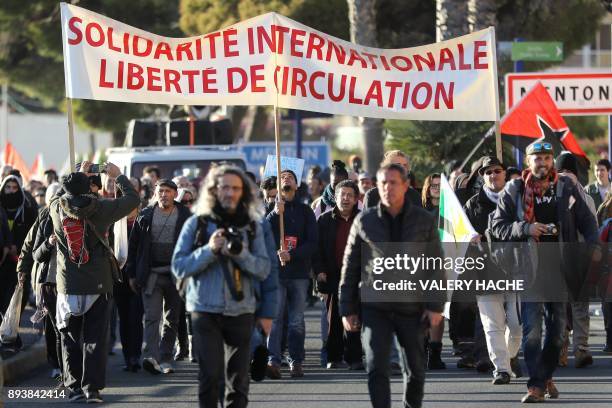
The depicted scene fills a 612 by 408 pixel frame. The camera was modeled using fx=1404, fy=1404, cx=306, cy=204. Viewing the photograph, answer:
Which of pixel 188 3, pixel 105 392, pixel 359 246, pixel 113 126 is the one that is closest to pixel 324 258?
pixel 105 392

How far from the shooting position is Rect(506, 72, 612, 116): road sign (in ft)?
56.5

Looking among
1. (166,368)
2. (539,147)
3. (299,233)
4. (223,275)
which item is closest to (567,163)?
(299,233)

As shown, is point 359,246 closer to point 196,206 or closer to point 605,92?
point 196,206

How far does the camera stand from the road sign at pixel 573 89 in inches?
679

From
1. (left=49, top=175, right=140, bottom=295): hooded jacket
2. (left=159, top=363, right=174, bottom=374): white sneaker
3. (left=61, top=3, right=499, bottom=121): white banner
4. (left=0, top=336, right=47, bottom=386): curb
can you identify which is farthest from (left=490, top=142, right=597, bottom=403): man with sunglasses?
(left=0, top=336, right=47, bottom=386): curb

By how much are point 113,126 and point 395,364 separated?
25.3 meters

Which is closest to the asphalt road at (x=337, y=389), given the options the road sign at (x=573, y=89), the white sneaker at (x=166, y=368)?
the white sneaker at (x=166, y=368)

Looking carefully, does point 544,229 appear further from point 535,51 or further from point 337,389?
point 535,51

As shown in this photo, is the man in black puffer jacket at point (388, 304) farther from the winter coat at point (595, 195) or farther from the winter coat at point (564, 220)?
the winter coat at point (595, 195)

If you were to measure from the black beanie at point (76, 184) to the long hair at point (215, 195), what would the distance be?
8.01 feet

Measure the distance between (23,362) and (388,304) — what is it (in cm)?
539

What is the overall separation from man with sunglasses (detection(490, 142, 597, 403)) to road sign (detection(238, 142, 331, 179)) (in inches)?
688

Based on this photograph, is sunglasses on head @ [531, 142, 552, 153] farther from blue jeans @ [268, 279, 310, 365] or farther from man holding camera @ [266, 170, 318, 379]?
blue jeans @ [268, 279, 310, 365]

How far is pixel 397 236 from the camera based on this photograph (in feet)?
28.7
